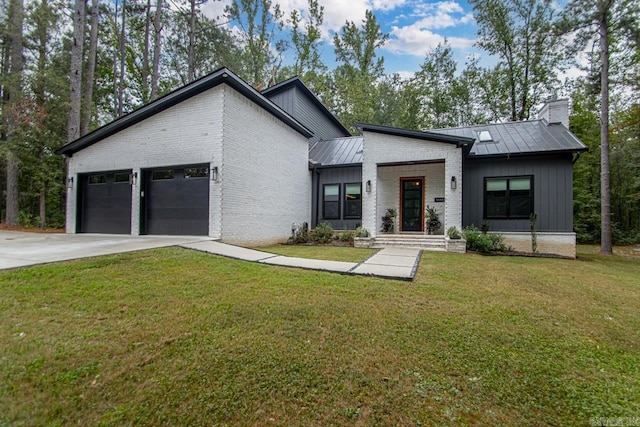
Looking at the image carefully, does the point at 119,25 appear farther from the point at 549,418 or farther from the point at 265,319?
the point at 549,418

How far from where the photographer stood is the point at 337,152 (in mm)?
12922

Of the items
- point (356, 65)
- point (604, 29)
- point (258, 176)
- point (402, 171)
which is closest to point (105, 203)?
point (258, 176)

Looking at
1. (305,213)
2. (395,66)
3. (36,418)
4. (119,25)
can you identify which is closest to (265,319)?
(36,418)

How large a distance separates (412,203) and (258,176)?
6.24m

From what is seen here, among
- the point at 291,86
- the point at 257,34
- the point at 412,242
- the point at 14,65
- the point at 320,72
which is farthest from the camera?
the point at 320,72

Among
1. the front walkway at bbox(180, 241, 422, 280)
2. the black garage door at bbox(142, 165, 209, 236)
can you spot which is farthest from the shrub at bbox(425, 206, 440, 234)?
the black garage door at bbox(142, 165, 209, 236)

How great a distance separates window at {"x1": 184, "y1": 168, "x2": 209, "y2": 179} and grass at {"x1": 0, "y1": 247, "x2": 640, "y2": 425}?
14.4ft

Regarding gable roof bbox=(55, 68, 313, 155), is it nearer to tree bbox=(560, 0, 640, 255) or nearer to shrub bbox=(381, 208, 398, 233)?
shrub bbox=(381, 208, 398, 233)

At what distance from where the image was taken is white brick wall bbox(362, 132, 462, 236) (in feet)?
29.0

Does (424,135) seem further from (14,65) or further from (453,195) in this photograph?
(14,65)

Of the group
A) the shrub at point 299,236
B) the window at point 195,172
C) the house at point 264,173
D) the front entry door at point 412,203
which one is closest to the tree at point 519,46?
the house at point 264,173

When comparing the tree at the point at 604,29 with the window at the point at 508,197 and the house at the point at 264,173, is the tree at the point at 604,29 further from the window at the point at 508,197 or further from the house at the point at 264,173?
the window at the point at 508,197

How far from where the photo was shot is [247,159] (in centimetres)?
854

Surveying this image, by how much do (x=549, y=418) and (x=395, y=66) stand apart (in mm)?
26205
